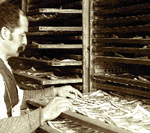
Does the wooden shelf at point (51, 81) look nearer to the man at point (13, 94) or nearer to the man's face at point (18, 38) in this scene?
the man at point (13, 94)

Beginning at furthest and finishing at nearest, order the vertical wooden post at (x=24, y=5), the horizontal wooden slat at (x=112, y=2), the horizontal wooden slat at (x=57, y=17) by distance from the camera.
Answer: the vertical wooden post at (x=24, y=5) → the horizontal wooden slat at (x=57, y=17) → the horizontal wooden slat at (x=112, y=2)

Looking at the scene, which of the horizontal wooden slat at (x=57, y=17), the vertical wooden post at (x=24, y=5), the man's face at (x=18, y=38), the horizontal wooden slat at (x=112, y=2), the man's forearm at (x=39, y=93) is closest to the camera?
the man's face at (x=18, y=38)

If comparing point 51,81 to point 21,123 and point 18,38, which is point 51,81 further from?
point 21,123

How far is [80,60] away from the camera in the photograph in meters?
2.84

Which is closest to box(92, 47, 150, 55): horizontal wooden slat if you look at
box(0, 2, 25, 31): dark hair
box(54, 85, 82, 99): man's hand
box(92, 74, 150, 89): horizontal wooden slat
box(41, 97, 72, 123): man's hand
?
box(92, 74, 150, 89): horizontal wooden slat

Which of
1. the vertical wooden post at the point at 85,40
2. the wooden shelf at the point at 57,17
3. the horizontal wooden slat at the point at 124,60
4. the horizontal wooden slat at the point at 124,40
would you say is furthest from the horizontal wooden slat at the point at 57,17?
the horizontal wooden slat at the point at 124,60

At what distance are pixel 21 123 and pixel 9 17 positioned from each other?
34.6 inches

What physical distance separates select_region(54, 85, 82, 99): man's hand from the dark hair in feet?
2.42

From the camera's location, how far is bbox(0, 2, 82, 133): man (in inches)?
74.1

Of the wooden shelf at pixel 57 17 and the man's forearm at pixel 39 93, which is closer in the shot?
the man's forearm at pixel 39 93

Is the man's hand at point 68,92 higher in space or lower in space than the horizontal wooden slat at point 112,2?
lower

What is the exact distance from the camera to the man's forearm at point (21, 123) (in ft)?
6.09

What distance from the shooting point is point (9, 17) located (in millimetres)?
2201

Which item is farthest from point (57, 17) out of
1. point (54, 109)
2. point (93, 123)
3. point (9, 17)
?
point (93, 123)
